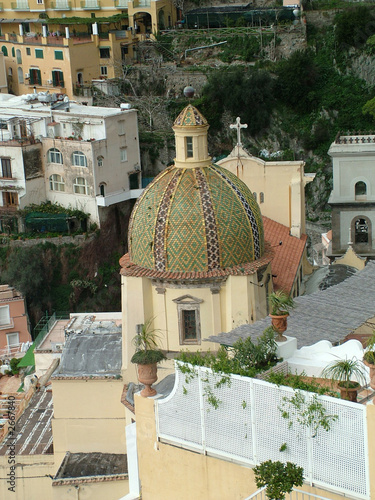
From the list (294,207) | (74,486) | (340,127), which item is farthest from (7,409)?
(340,127)

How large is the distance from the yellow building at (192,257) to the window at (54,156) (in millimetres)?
33615

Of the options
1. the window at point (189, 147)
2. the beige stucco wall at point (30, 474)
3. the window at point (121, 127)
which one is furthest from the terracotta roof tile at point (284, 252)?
the window at point (121, 127)

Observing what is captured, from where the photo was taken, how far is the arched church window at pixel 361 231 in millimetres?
48906

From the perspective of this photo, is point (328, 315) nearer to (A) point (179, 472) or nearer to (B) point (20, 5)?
(A) point (179, 472)

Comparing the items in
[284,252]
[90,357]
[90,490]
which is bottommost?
[90,490]

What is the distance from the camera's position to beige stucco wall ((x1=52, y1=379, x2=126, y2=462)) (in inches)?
1340

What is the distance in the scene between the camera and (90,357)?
34.6m

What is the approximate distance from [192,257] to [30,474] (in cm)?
760

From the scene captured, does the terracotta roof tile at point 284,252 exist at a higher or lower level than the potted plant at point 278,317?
lower

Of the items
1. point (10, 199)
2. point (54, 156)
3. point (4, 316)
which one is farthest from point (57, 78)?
point (4, 316)

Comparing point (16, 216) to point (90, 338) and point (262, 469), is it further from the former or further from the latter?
point (262, 469)

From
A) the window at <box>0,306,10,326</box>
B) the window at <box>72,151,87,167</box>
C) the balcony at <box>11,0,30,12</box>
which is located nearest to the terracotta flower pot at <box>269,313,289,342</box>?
the window at <box>0,306,10,326</box>

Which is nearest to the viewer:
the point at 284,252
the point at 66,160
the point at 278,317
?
the point at 278,317

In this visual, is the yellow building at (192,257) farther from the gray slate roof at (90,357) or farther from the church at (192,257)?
the gray slate roof at (90,357)
